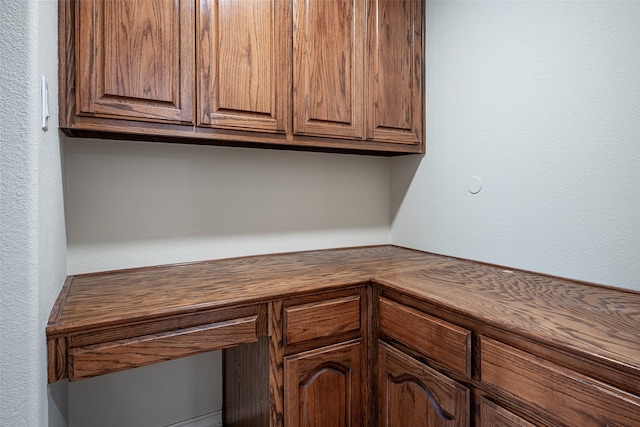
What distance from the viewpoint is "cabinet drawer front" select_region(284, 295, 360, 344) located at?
1.26 metres

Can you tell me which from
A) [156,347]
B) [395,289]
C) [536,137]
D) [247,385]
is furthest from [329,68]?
[247,385]

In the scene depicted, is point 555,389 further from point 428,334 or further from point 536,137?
point 536,137

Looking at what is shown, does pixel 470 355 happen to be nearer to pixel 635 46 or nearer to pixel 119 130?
pixel 635 46

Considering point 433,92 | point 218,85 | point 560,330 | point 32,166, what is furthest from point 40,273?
point 433,92

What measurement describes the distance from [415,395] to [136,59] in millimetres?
1541

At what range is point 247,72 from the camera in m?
1.45

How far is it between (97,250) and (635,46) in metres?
2.09

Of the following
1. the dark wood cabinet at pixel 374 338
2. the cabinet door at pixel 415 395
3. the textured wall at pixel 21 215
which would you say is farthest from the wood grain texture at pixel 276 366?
the textured wall at pixel 21 215

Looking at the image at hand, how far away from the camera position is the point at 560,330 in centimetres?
88

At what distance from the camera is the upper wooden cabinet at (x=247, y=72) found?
1204 mm

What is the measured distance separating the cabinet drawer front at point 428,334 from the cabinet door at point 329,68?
0.83 meters

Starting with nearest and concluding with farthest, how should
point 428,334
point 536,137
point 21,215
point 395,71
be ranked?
point 21,215
point 428,334
point 536,137
point 395,71

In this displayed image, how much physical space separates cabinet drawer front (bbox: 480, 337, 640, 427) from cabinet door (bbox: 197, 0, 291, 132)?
1160mm

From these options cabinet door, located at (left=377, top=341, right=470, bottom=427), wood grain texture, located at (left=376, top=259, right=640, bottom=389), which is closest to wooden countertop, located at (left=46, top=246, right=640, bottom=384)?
wood grain texture, located at (left=376, top=259, right=640, bottom=389)
